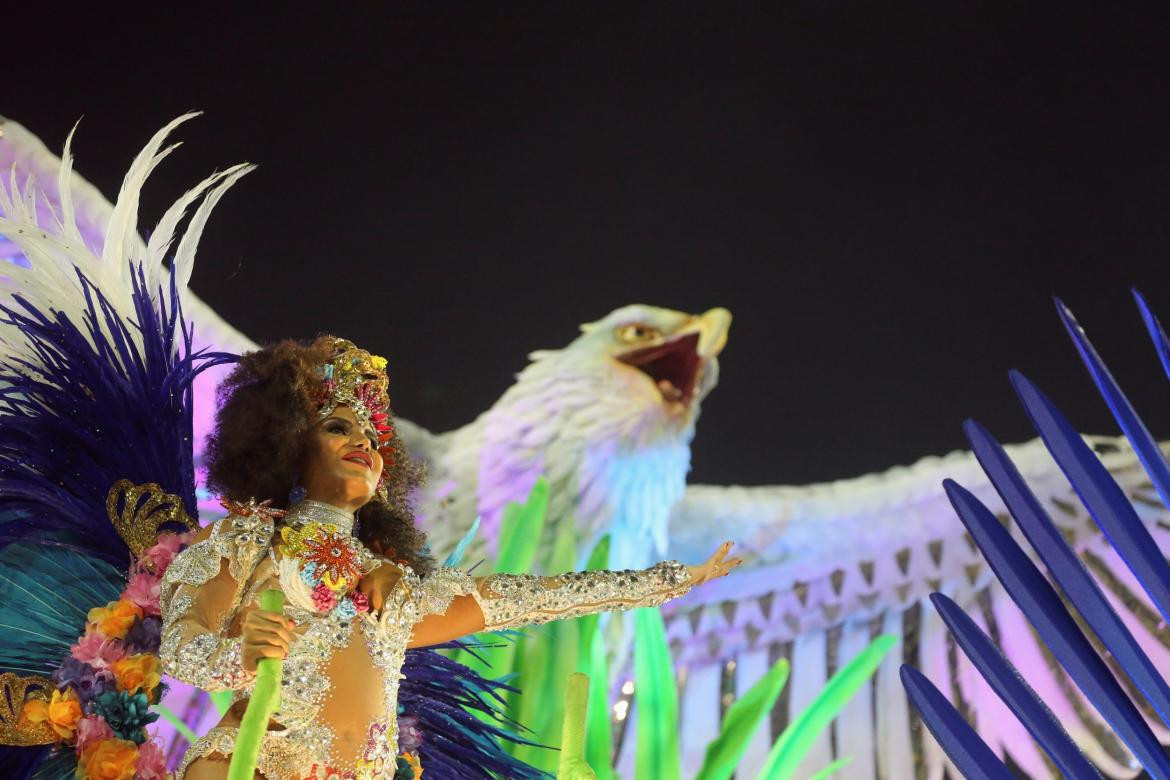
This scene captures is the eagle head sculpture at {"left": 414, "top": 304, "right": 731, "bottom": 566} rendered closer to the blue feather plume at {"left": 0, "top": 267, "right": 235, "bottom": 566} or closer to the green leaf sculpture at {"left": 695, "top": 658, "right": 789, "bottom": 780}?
the green leaf sculpture at {"left": 695, "top": 658, "right": 789, "bottom": 780}

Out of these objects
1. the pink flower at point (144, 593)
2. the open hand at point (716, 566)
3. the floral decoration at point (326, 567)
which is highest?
the open hand at point (716, 566)

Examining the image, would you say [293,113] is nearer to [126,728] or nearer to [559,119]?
[559,119]

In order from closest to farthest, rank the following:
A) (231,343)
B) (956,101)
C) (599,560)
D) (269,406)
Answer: (269,406), (599,560), (231,343), (956,101)

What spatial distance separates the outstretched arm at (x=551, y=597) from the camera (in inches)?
66.5

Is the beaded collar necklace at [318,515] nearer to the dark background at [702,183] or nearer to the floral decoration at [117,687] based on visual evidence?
the floral decoration at [117,687]

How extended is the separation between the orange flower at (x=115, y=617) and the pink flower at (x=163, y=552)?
62 mm

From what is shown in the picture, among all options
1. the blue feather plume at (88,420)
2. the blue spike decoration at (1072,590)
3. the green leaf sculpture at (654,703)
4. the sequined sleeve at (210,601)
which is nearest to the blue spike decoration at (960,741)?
the blue spike decoration at (1072,590)

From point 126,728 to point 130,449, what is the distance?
454 mm

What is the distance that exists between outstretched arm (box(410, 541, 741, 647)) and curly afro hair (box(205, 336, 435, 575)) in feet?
0.66

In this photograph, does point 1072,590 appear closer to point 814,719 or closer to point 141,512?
point 141,512

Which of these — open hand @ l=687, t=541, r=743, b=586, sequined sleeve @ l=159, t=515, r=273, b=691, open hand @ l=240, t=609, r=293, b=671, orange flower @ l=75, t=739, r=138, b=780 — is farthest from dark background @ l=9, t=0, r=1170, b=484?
open hand @ l=240, t=609, r=293, b=671

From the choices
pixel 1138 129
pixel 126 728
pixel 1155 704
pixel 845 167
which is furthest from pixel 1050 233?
pixel 1155 704

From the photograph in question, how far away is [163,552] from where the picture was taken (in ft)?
5.50

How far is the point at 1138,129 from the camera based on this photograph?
3.15m
